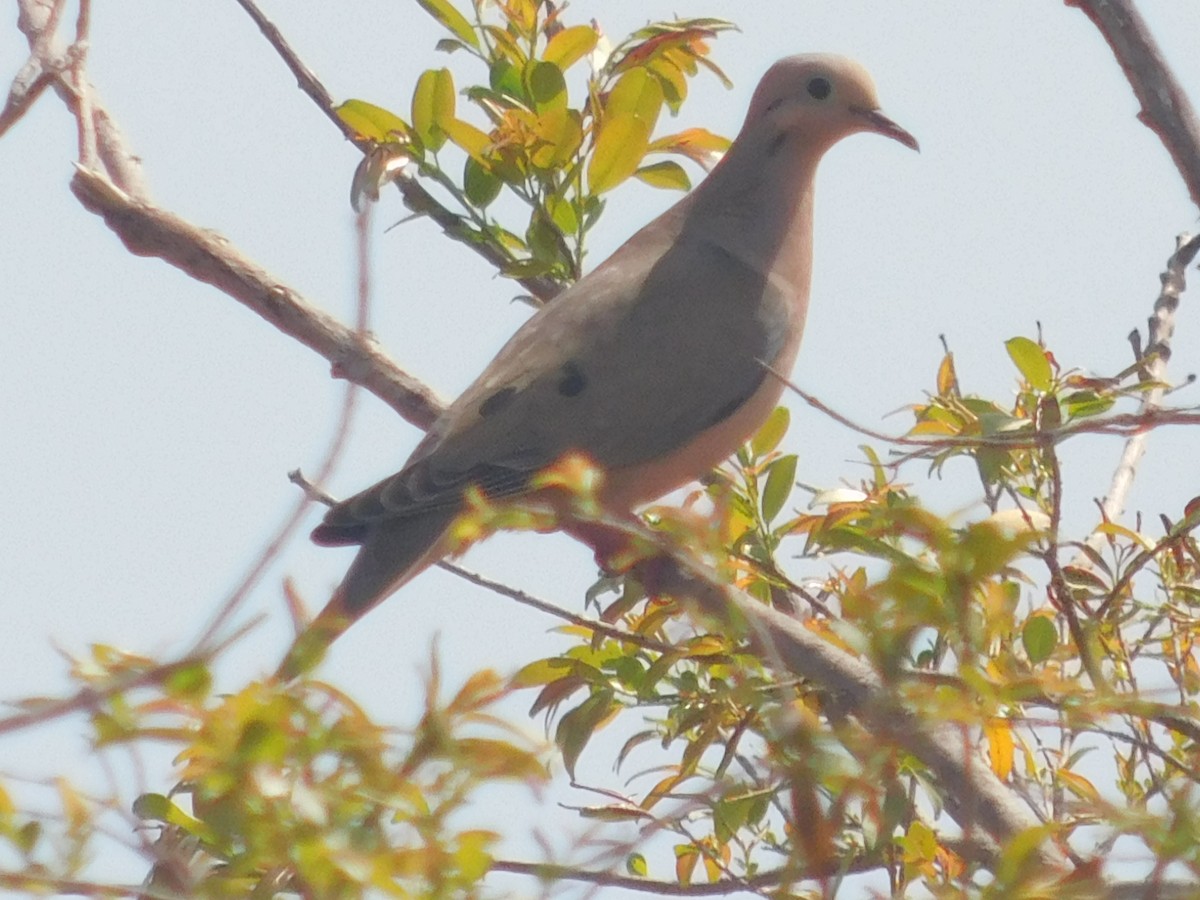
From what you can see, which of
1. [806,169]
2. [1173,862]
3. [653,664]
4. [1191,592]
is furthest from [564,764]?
[806,169]

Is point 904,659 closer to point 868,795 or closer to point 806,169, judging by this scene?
point 868,795

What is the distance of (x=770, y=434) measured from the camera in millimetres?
2805

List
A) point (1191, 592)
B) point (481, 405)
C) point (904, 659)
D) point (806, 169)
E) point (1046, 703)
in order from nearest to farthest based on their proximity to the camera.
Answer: point (904, 659) → point (1046, 703) → point (1191, 592) → point (481, 405) → point (806, 169)

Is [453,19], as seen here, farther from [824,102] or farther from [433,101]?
[824,102]

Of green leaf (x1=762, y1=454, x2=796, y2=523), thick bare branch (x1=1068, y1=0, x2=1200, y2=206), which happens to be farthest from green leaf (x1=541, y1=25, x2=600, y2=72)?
thick bare branch (x1=1068, y1=0, x2=1200, y2=206)

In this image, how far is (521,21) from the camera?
2908 mm

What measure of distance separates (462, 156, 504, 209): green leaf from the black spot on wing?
0.43m

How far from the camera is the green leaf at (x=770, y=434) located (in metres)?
2.79

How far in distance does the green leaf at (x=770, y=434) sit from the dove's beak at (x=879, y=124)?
1.05 m

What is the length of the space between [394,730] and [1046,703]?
1.82 feet

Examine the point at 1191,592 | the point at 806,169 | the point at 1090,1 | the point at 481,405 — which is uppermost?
the point at 806,169

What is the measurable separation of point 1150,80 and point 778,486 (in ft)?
3.50

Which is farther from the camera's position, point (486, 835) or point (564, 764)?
point (564, 764)

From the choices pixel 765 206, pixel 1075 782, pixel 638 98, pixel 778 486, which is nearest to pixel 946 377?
pixel 778 486
